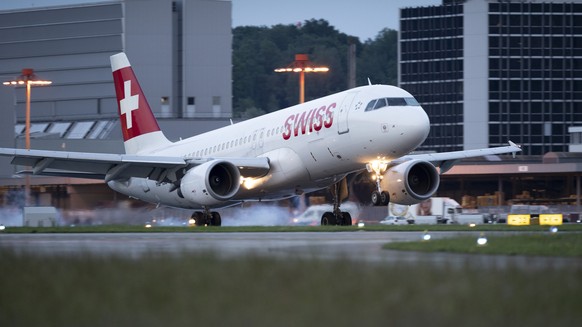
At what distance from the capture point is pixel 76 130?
300 ft

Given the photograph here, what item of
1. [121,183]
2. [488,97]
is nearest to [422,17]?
[488,97]

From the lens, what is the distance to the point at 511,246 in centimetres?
1850

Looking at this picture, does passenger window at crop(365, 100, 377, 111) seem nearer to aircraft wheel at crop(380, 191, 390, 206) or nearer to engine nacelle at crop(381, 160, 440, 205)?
aircraft wheel at crop(380, 191, 390, 206)

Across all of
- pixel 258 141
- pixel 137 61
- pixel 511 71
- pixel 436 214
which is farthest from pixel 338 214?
pixel 511 71

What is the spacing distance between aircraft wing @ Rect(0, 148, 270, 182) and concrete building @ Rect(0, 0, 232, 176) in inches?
2033

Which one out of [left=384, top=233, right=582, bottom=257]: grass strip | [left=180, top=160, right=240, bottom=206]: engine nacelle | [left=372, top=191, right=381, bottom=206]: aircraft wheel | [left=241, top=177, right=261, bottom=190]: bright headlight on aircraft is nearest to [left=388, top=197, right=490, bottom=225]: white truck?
[left=241, top=177, right=261, bottom=190]: bright headlight on aircraft

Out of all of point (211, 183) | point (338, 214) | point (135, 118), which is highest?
point (135, 118)

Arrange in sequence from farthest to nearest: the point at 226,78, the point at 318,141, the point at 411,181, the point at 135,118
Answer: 1. the point at 226,78
2. the point at 135,118
3. the point at 411,181
4. the point at 318,141

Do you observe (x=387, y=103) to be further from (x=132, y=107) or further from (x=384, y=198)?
(x=132, y=107)

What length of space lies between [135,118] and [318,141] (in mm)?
11783

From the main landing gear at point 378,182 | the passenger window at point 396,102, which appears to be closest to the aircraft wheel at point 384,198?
the main landing gear at point 378,182

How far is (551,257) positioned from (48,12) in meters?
90.1

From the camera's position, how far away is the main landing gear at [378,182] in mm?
31750

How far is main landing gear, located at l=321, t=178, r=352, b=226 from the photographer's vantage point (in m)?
35.2
